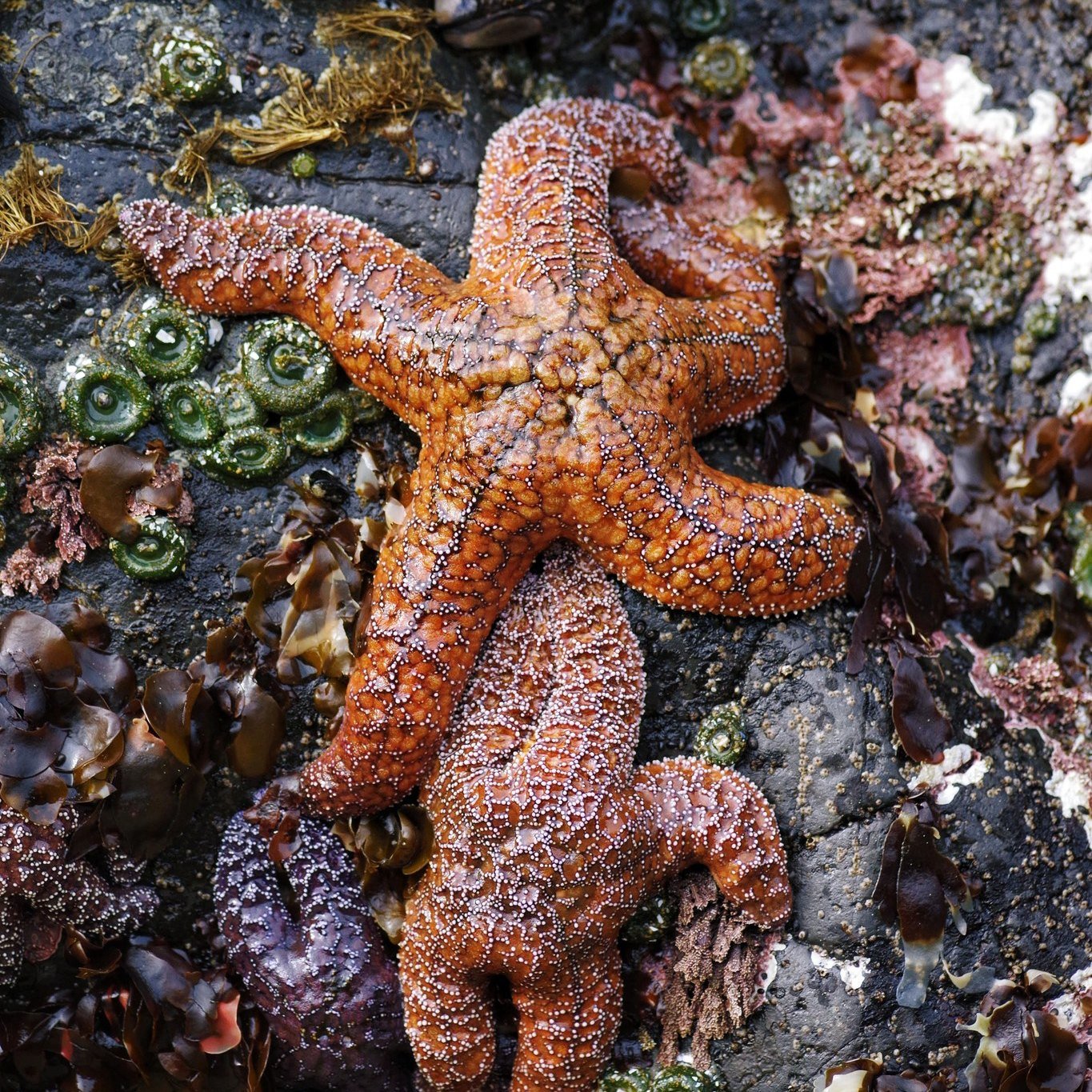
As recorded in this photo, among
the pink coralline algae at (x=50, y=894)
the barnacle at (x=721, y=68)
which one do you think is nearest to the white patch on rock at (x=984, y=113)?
the barnacle at (x=721, y=68)

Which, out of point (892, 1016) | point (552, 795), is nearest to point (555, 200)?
point (552, 795)

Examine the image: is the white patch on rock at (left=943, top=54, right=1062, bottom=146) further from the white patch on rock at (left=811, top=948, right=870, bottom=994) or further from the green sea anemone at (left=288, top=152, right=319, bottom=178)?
the white patch on rock at (left=811, top=948, right=870, bottom=994)

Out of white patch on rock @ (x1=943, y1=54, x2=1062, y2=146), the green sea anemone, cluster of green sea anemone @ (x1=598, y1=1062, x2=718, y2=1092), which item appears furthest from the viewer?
white patch on rock @ (x1=943, y1=54, x2=1062, y2=146)

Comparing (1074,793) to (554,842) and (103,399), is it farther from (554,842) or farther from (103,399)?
(103,399)

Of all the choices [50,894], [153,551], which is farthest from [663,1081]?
[153,551]

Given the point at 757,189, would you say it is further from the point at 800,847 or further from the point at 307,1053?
the point at 307,1053

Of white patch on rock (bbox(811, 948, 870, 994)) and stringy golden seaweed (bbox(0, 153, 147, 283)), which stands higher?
stringy golden seaweed (bbox(0, 153, 147, 283))

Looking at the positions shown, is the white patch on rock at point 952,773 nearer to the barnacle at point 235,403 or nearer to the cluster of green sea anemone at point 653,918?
Answer: the cluster of green sea anemone at point 653,918

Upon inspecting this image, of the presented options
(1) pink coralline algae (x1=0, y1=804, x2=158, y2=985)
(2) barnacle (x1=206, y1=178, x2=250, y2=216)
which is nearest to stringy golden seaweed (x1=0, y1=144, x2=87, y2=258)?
(2) barnacle (x1=206, y1=178, x2=250, y2=216)

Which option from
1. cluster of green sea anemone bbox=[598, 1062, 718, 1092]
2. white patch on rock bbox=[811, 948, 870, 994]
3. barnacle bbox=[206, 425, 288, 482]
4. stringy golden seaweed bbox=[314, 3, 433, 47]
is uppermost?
stringy golden seaweed bbox=[314, 3, 433, 47]
